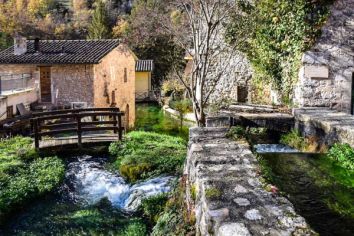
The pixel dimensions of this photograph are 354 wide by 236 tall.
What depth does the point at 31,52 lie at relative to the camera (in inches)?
868

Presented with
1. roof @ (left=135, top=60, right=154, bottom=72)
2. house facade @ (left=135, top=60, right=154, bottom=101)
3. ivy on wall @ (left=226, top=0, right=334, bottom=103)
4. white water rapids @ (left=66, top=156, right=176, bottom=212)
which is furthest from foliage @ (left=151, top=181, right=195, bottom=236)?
house facade @ (left=135, top=60, right=154, bottom=101)

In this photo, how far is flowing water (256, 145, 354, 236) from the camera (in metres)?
3.54

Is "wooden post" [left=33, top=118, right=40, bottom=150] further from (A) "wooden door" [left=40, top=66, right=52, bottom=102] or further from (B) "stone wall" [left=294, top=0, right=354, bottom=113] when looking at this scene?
(A) "wooden door" [left=40, top=66, right=52, bottom=102]

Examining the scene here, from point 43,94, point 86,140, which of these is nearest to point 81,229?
point 86,140

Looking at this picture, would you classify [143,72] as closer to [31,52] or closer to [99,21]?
[99,21]

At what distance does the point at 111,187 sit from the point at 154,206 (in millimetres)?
1810

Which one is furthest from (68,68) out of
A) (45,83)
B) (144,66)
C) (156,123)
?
(144,66)

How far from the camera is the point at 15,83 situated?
1952 cm

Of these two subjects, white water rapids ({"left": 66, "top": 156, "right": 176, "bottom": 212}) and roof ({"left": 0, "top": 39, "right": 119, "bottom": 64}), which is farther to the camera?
roof ({"left": 0, "top": 39, "right": 119, "bottom": 64})

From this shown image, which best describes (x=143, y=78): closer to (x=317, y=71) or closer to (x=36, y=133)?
(x=36, y=133)

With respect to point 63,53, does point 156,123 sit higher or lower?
lower

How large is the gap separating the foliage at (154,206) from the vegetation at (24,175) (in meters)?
2.39

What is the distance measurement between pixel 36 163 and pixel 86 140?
203cm

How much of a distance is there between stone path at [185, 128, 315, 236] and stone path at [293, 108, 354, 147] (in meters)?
1.84
